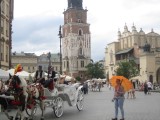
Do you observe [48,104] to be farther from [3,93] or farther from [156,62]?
[156,62]

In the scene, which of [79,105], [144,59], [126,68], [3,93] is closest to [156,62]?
[144,59]

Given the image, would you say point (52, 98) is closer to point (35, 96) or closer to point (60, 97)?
point (60, 97)

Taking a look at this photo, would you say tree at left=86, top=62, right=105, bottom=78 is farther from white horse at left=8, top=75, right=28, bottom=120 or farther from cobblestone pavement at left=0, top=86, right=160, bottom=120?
white horse at left=8, top=75, right=28, bottom=120

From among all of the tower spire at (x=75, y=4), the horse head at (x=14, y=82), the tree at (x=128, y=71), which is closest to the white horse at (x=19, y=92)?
the horse head at (x=14, y=82)

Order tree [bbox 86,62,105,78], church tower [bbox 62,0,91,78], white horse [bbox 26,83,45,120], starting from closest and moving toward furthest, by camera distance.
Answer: white horse [bbox 26,83,45,120] < tree [bbox 86,62,105,78] < church tower [bbox 62,0,91,78]

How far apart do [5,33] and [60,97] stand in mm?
23520

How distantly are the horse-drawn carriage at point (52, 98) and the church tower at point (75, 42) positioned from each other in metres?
121

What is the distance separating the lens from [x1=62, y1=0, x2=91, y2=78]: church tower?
460ft

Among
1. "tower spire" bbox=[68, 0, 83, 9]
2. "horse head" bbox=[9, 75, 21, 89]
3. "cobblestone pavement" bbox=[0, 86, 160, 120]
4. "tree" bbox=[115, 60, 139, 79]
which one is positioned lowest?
"cobblestone pavement" bbox=[0, 86, 160, 120]

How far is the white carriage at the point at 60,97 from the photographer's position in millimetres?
15609

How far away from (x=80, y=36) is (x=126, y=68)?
200ft

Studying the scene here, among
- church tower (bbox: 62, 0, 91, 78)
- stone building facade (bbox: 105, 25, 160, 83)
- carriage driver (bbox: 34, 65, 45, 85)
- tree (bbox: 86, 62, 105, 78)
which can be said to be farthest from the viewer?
church tower (bbox: 62, 0, 91, 78)

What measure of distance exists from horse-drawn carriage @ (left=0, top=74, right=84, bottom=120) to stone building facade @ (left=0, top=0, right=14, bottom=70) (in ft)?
65.2

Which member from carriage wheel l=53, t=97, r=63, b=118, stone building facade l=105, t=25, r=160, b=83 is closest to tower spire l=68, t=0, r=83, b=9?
stone building facade l=105, t=25, r=160, b=83
